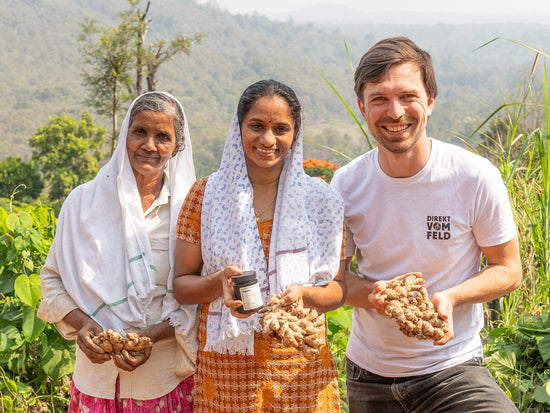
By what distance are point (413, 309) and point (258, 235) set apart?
542 millimetres

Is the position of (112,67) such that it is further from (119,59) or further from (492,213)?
(492,213)

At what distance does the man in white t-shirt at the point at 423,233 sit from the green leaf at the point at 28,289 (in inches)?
54.7

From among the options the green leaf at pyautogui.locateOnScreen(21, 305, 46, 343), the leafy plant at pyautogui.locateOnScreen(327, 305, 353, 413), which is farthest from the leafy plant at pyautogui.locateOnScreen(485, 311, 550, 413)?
the green leaf at pyautogui.locateOnScreen(21, 305, 46, 343)

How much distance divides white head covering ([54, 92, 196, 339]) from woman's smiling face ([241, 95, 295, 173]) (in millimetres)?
436

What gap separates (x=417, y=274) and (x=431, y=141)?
517 millimetres

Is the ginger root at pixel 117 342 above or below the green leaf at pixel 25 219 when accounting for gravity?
below

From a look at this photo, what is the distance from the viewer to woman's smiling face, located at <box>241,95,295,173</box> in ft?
6.15

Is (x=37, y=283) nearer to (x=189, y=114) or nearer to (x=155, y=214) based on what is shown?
(x=155, y=214)

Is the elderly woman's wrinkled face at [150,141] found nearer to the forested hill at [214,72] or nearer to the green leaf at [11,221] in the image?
the green leaf at [11,221]

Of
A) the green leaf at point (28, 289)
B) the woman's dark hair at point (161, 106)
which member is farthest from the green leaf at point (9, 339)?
the woman's dark hair at point (161, 106)

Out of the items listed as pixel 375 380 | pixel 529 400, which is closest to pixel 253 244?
pixel 375 380

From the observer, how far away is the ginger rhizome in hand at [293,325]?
1670 mm

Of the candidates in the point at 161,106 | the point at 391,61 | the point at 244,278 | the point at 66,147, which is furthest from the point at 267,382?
the point at 66,147

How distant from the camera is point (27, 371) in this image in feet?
9.91
